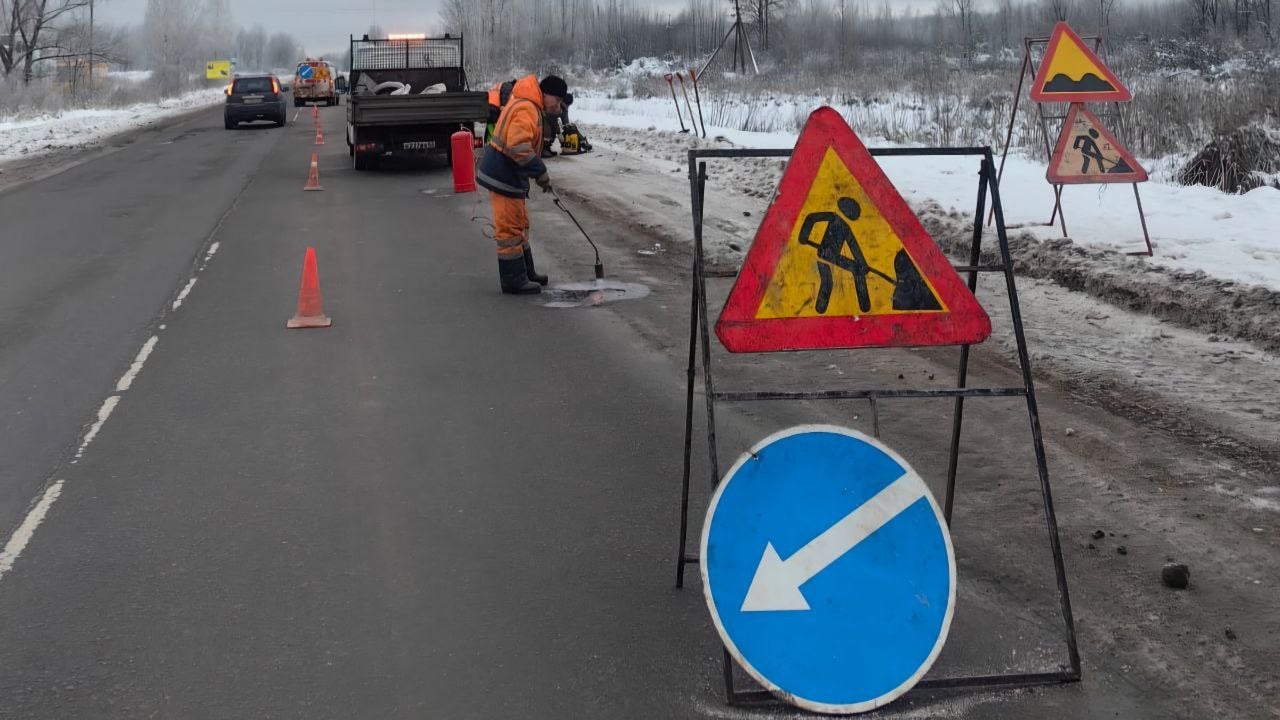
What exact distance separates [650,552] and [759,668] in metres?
1.57

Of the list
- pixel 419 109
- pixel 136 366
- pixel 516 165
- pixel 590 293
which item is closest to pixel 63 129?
pixel 419 109

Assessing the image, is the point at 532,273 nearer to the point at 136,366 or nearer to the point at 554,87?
the point at 554,87

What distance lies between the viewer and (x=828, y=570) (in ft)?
10.7

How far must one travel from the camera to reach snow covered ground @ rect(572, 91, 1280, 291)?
9.57 meters

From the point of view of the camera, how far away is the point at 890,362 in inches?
296

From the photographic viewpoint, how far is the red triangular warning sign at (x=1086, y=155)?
33.4 ft

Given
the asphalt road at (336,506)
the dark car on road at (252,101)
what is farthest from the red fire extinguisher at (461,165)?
the dark car on road at (252,101)

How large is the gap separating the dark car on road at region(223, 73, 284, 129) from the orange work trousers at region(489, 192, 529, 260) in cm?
3028

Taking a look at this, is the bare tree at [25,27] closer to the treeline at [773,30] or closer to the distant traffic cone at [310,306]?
the treeline at [773,30]

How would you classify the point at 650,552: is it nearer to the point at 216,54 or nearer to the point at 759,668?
the point at 759,668

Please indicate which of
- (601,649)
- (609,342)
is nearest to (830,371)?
(609,342)

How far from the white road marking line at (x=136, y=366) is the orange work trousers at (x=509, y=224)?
2846mm

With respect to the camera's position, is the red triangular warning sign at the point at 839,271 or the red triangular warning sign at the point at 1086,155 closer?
the red triangular warning sign at the point at 839,271

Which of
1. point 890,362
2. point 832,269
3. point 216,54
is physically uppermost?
point 216,54
